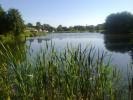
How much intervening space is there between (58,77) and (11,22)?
63756 mm

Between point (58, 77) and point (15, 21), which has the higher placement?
point (15, 21)

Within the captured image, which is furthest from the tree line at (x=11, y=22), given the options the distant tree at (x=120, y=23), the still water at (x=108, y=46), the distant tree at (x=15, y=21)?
the distant tree at (x=120, y=23)

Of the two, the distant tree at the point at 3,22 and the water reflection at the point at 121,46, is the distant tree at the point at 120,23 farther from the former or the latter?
the distant tree at the point at 3,22

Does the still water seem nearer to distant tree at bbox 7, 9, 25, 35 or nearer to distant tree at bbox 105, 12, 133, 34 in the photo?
distant tree at bbox 7, 9, 25, 35

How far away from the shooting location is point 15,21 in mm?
67375

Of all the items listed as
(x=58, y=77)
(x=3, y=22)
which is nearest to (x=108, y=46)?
(x=3, y=22)

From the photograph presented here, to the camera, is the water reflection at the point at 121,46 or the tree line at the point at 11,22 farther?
the tree line at the point at 11,22

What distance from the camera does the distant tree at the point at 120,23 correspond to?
3853 inches

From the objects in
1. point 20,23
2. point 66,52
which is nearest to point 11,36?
point 20,23

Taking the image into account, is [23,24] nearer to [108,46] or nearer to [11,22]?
[11,22]

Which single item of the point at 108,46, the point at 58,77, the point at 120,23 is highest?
the point at 58,77

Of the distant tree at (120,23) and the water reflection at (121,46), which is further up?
the distant tree at (120,23)

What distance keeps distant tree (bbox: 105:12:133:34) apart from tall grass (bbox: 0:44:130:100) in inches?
3687

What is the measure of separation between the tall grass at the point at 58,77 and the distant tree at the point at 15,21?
62.6m
